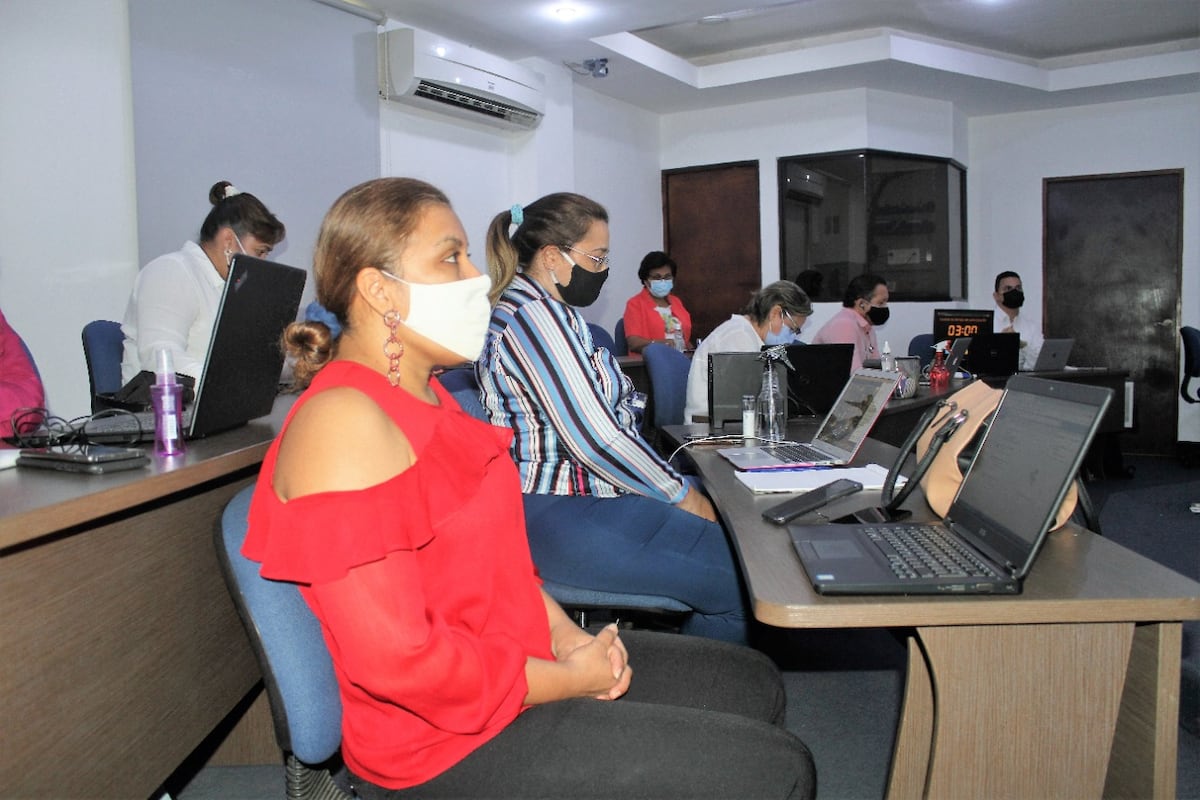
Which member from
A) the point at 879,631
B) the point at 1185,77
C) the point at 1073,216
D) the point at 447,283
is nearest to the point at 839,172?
the point at 1073,216

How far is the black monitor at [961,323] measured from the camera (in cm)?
507

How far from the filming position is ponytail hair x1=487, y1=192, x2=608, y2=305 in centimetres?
224

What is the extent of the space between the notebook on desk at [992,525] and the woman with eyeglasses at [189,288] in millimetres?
2011

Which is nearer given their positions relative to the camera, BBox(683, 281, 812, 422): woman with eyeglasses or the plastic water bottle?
the plastic water bottle

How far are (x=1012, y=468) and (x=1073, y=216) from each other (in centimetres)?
709

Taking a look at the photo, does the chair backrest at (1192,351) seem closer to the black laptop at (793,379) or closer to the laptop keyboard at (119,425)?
the black laptop at (793,379)

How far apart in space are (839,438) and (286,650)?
5.47 feet

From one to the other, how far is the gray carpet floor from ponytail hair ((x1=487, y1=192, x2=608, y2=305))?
1.33 meters

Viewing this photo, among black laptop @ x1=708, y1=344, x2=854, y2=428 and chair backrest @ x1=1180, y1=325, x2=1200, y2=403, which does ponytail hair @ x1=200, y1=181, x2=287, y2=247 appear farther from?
chair backrest @ x1=1180, y1=325, x2=1200, y2=403

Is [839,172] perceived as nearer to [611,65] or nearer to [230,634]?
[611,65]

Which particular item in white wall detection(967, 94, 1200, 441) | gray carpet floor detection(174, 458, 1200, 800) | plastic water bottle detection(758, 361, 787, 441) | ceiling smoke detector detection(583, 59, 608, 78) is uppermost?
ceiling smoke detector detection(583, 59, 608, 78)

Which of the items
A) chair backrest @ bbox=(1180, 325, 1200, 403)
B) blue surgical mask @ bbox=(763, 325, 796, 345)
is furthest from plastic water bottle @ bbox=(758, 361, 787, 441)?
chair backrest @ bbox=(1180, 325, 1200, 403)

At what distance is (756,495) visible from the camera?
73.3 inches

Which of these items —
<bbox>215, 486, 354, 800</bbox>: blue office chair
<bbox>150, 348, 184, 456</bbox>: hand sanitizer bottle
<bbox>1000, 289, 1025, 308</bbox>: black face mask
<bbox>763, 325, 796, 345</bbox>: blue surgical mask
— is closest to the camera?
<bbox>215, 486, 354, 800</bbox>: blue office chair
